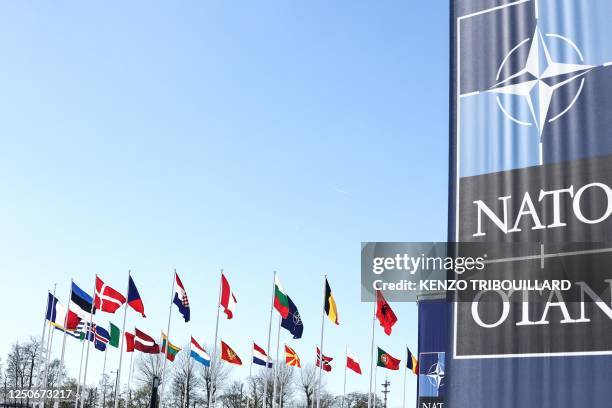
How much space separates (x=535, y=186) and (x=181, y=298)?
22450 mm

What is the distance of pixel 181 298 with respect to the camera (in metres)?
31.0

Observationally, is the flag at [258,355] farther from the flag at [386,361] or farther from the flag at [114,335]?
the flag at [114,335]

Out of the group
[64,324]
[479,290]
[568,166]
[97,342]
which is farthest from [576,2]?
[97,342]

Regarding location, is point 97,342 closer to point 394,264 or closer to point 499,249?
point 394,264

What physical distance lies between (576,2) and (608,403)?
5.89m

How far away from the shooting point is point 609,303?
9.77 meters

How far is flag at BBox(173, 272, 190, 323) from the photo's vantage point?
3073 cm

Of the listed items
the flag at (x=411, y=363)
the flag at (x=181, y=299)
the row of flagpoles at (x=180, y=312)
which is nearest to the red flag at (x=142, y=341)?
the row of flagpoles at (x=180, y=312)

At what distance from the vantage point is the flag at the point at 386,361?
37.7 meters

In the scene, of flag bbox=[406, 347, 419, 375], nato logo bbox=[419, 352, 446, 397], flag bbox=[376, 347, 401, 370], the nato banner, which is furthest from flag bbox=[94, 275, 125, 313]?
the nato banner

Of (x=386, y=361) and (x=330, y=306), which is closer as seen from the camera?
(x=330, y=306)

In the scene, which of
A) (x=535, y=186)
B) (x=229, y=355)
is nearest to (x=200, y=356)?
(x=229, y=355)

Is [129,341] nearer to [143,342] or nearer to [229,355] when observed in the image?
[143,342]

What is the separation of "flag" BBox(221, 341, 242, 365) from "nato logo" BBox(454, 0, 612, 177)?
24751 mm
